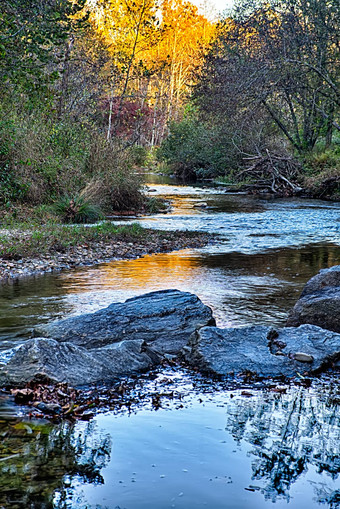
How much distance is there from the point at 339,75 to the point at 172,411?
25620 millimetres

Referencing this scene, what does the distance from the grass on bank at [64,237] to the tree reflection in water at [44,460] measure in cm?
749

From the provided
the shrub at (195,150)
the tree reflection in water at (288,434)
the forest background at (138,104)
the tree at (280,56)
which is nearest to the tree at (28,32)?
the forest background at (138,104)

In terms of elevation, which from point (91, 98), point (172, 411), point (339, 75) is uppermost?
point (339, 75)

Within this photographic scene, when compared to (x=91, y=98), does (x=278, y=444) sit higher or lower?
lower

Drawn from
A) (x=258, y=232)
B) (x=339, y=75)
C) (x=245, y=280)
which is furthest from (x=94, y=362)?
(x=339, y=75)

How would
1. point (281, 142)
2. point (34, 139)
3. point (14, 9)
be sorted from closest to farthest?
point (14, 9) < point (34, 139) < point (281, 142)

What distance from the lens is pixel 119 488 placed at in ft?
12.0

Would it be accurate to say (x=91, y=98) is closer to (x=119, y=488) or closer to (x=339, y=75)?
(x=339, y=75)

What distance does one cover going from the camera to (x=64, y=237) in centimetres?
1321

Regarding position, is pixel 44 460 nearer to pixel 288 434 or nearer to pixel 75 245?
pixel 288 434

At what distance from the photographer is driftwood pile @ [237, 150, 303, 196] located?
29.7 metres

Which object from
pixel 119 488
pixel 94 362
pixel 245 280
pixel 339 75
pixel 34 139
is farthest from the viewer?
pixel 339 75

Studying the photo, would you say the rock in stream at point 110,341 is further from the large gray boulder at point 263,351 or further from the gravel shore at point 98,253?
the gravel shore at point 98,253

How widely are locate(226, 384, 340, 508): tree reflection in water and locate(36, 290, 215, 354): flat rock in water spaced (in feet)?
5.16
